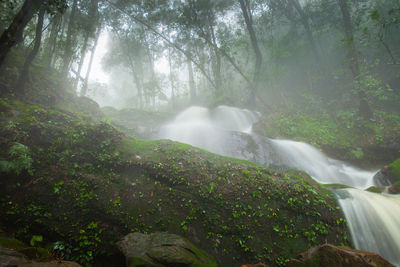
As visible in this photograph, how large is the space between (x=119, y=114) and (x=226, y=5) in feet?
55.9

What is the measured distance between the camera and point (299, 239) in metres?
4.75

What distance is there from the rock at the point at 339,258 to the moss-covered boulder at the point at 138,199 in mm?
963

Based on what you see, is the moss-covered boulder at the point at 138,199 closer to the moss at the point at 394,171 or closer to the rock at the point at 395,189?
the rock at the point at 395,189

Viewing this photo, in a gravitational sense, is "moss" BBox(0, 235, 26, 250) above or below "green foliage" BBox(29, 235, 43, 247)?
above

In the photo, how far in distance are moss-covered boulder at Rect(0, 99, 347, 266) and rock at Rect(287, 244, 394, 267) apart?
3.16 ft

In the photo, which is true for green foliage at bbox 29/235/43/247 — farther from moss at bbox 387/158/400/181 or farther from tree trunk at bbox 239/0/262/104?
tree trunk at bbox 239/0/262/104

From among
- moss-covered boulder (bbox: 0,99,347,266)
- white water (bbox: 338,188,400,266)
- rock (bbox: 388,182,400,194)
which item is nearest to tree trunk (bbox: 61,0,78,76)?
moss-covered boulder (bbox: 0,99,347,266)

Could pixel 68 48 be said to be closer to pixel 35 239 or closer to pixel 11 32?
pixel 11 32

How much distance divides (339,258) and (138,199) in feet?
15.5

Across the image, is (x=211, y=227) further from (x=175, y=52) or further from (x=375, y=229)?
(x=175, y=52)

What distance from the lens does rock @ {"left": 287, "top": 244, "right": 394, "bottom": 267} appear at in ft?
11.0

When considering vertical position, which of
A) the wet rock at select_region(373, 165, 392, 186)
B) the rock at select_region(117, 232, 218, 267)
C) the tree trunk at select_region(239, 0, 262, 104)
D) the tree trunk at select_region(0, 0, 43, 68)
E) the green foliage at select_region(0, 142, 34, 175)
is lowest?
the rock at select_region(117, 232, 218, 267)

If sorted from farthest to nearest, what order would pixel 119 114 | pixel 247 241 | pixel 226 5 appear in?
pixel 226 5 < pixel 119 114 < pixel 247 241

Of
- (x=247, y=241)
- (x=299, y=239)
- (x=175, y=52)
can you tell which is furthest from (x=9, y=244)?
(x=175, y=52)
